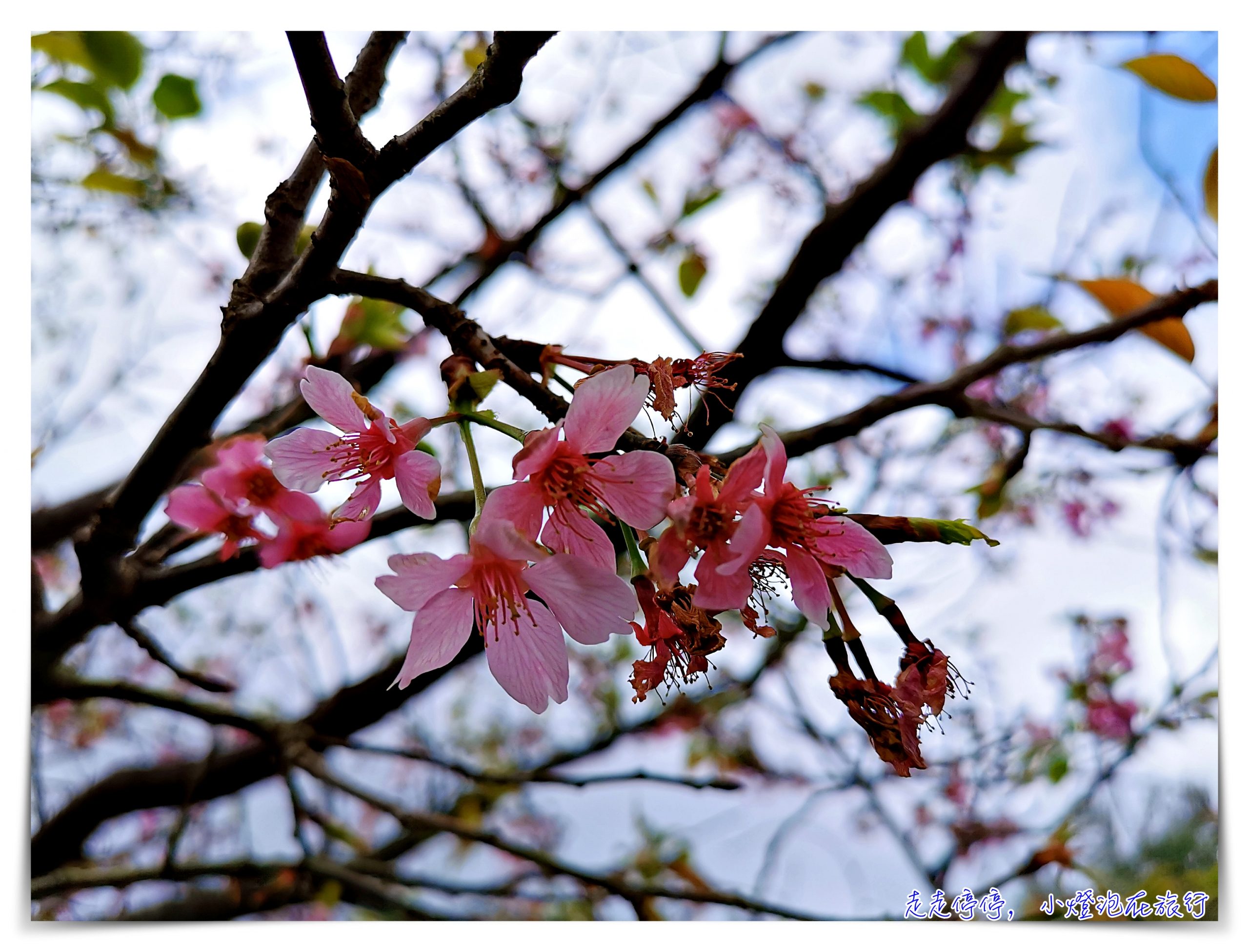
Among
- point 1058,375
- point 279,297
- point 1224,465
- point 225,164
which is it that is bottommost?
point 279,297

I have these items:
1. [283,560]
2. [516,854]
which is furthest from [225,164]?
[516,854]

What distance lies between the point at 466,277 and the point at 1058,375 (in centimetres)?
106

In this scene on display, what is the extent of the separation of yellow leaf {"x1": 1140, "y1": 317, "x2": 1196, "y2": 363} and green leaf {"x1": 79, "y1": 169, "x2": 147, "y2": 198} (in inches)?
50.2

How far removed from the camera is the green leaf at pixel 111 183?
109 centimetres

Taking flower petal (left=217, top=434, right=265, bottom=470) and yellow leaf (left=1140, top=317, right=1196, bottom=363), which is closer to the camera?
flower petal (left=217, top=434, right=265, bottom=470)

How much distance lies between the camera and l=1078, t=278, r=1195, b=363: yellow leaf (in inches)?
38.9

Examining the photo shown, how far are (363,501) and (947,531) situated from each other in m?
0.29

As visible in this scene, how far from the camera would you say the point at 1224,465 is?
1.18 meters

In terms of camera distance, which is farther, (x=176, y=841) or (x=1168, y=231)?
(x=1168, y=231)

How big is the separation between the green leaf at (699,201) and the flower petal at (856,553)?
3.20ft

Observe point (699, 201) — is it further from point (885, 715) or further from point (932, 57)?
point (885, 715)

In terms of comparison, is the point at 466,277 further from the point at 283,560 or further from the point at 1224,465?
the point at 1224,465

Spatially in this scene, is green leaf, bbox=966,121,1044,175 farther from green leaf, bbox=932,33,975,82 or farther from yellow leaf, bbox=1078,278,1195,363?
yellow leaf, bbox=1078,278,1195,363

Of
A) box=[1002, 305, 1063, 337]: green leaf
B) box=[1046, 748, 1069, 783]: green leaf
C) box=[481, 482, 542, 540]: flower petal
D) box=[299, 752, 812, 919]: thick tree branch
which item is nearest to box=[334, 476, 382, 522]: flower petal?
box=[481, 482, 542, 540]: flower petal
